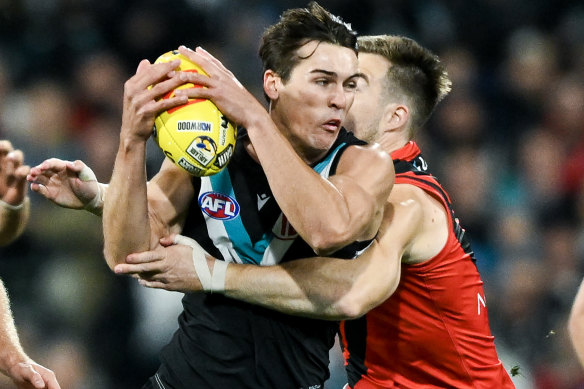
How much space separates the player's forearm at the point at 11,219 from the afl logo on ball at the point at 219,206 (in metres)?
0.99

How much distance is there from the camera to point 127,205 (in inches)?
116

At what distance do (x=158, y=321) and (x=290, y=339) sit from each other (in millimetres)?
2479

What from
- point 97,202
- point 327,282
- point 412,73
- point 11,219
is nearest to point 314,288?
point 327,282

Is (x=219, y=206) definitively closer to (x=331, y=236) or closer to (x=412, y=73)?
(x=331, y=236)

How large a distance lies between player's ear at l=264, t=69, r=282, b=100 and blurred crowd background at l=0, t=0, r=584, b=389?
8.67 ft

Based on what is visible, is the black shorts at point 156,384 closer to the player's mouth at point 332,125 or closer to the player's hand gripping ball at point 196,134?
the player's hand gripping ball at point 196,134

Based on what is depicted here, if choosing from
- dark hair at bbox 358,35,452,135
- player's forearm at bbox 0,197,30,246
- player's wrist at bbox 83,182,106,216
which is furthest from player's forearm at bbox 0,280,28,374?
dark hair at bbox 358,35,452,135

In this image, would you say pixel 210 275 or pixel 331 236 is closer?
pixel 331 236

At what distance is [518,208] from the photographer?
7176 millimetres

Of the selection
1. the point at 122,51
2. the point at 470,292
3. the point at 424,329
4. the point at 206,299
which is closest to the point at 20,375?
the point at 206,299

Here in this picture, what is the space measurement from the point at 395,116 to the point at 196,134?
1793mm

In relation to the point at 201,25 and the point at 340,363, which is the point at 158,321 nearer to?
the point at 340,363

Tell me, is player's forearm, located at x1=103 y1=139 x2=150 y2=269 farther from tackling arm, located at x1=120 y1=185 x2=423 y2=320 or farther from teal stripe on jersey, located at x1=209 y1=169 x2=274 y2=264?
teal stripe on jersey, located at x1=209 y1=169 x2=274 y2=264

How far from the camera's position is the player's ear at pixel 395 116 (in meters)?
4.25
